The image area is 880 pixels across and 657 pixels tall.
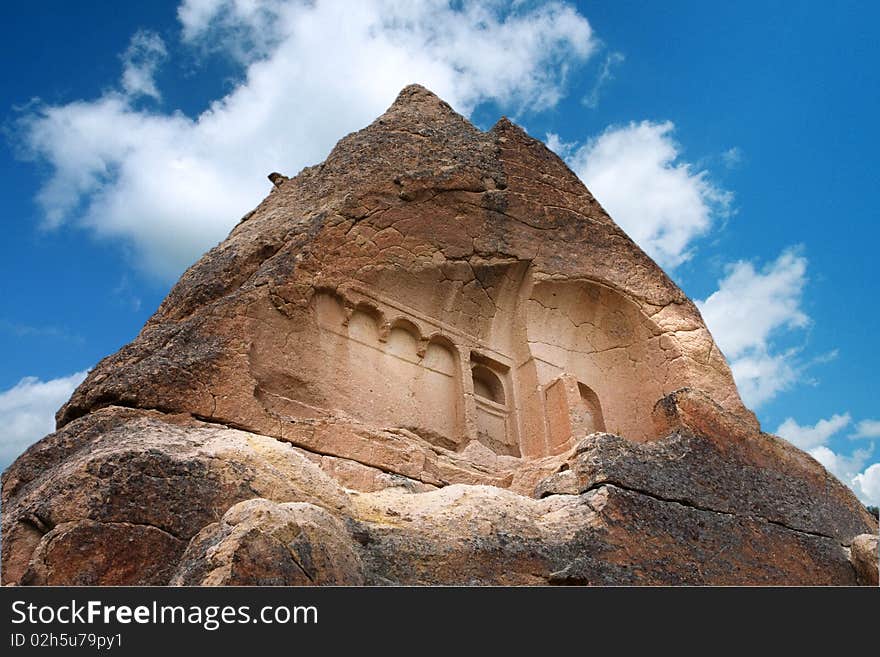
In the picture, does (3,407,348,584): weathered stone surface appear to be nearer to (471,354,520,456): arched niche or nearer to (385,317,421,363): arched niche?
(385,317,421,363): arched niche

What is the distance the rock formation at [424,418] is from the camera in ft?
16.8

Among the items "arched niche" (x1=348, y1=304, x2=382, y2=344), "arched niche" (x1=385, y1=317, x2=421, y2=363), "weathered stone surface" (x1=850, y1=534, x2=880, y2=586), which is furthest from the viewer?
"arched niche" (x1=385, y1=317, x2=421, y2=363)

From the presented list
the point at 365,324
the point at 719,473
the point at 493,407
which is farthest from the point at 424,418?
the point at 719,473

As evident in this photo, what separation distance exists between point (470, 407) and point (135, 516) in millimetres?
4761

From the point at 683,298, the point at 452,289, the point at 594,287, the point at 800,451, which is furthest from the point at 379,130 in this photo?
the point at 800,451

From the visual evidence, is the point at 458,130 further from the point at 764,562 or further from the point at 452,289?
the point at 764,562

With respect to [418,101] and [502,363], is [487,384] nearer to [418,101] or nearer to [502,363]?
[502,363]

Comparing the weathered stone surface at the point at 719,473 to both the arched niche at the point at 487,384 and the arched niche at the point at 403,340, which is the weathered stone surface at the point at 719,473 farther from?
the arched niche at the point at 403,340

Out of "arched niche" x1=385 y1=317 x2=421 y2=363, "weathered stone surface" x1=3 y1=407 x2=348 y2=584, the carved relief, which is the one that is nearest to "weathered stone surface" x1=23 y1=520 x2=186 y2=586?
"weathered stone surface" x1=3 y1=407 x2=348 y2=584

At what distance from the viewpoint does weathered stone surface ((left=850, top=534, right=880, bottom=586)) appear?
24.1ft

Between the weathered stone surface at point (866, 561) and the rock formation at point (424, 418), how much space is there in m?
0.02

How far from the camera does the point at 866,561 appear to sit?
736 cm

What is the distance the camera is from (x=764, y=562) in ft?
22.1

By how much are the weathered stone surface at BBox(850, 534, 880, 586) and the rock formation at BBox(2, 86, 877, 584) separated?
0.02 meters
